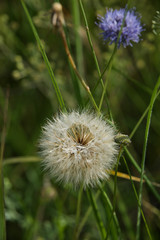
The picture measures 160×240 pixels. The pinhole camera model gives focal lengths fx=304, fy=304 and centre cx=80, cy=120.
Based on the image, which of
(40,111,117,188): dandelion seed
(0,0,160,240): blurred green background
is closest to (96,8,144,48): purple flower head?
(40,111,117,188): dandelion seed

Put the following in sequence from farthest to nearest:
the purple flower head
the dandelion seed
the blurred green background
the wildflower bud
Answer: the blurred green background
the purple flower head
the dandelion seed
the wildflower bud

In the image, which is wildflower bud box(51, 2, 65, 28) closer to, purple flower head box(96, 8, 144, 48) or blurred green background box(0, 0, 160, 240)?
purple flower head box(96, 8, 144, 48)

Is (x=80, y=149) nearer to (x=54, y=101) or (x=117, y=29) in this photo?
(x=117, y=29)

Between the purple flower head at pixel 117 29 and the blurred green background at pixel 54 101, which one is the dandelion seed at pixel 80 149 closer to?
the purple flower head at pixel 117 29

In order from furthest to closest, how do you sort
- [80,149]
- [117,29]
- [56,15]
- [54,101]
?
[54,101] → [117,29] → [80,149] → [56,15]

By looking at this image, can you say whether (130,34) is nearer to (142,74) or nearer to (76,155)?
(76,155)

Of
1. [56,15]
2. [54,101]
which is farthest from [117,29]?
[54,101]

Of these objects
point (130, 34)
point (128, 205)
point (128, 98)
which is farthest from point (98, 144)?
point (128, 98)

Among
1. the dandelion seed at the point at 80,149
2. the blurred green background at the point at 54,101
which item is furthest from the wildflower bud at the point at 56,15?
the blurred green background at the point at 54,101

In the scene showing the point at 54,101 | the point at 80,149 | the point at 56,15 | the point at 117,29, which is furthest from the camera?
the point at 54,101
